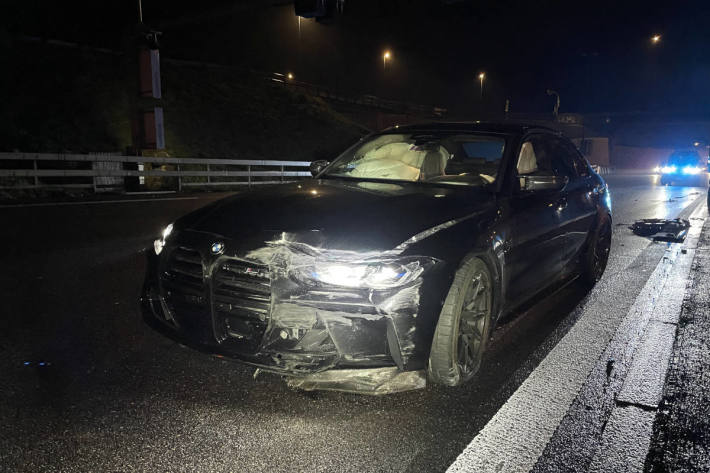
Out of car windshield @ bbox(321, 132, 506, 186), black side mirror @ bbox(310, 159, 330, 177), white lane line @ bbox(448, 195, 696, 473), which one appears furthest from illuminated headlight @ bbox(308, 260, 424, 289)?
black side mirror @ bbox(310, 159, 330, 177)

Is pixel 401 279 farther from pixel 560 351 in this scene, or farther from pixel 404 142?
pixel 404 142

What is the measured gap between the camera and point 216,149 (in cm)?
3170

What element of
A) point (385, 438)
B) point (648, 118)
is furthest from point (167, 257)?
point (648, 118)

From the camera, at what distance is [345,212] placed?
312 centimetres

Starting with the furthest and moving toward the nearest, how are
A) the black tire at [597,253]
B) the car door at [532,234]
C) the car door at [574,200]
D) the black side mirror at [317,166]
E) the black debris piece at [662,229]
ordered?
the black debris piece at [662,229] → the black tire at [597,253] → the black side mirror at [317,166] → the car door at [574,200] → the car door at [532,234]

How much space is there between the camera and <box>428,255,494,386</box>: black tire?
9.43ft

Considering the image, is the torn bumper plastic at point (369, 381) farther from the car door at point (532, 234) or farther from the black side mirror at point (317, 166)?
the black side mirror at point (317, 166)

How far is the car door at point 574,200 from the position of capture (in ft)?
15.1

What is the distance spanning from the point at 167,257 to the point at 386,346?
54.3 inches

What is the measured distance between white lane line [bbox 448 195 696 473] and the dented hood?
3.41 feet

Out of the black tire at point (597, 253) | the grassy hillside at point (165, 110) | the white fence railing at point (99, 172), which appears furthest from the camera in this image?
the grassy hillside at point (165, 110)

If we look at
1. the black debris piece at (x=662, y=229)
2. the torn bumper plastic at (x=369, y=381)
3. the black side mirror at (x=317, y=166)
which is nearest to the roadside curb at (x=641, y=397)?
the torn bumper plastic at (x=369, y=381)

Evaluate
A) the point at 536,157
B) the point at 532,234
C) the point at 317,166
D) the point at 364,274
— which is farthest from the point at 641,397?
the point at 317,166

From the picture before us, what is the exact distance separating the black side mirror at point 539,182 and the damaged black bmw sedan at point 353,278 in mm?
13
